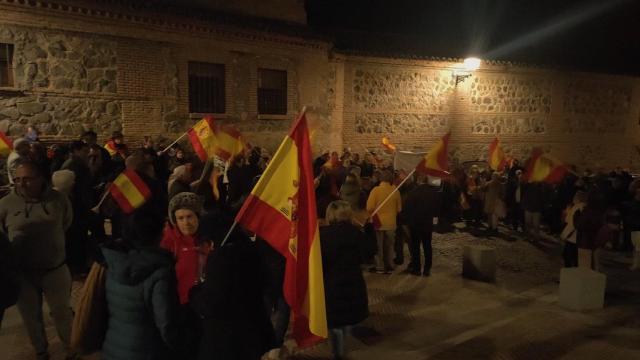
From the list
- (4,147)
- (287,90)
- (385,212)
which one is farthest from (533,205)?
(4,147)

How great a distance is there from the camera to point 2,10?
11.7 metres

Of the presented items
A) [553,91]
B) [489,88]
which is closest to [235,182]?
[489,88]

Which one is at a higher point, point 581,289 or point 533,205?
point 533,205

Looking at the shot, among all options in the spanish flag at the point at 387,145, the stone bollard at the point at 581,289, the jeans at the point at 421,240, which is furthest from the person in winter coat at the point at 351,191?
the spanish flag at the point at 387,145

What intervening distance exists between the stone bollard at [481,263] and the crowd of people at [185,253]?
74cm

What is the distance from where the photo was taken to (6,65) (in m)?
12.1

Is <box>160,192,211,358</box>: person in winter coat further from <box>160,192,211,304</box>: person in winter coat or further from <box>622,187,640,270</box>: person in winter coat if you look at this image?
<box>622,187,640,270</box>: person in winter coat

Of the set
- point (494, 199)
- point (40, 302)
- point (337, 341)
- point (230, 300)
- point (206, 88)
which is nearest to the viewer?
point (230, 300)

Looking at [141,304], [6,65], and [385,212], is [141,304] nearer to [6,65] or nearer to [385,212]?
[385,212]

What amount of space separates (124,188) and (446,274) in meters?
5.87

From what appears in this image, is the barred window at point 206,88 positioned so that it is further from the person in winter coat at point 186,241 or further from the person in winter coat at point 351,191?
the person in winter coat at point 186,241

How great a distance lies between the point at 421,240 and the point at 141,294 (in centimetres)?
642

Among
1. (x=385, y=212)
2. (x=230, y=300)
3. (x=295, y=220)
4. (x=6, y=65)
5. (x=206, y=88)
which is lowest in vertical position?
(x=385, y=212)

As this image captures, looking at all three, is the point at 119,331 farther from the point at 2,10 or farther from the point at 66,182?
the point at 2,10
